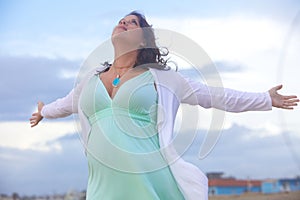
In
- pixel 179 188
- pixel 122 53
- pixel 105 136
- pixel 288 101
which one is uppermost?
pixel 122 53

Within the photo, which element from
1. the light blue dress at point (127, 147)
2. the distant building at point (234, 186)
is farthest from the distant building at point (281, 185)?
the light blue dress at point (127, 147)

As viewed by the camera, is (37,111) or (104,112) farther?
(37,111)

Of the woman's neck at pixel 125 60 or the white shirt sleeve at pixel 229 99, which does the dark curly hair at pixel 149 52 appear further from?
the white shirt sleeve at pixel 229 99

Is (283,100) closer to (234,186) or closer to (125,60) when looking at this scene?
(125,60)

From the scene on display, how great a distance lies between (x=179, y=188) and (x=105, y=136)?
245mm

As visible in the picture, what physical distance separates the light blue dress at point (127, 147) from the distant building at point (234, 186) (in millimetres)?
559

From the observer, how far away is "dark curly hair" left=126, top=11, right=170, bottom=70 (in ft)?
5.53

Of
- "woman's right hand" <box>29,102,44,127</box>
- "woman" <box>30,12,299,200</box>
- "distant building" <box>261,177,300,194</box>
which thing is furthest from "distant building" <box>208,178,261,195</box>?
"woman's right hand" <box>29,102,44,127</box>

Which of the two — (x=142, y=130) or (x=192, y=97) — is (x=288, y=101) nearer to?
(x=192, y=97)

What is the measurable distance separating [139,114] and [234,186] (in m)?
0.77

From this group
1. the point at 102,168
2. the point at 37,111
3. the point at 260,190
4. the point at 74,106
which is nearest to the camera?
the point at 102,168

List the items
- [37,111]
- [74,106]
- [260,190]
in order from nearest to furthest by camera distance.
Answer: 1. [74,106]
2. [37,111]
3. [260,190]

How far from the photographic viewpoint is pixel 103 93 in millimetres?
1634

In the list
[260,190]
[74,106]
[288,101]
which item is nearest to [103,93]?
[74,106]
